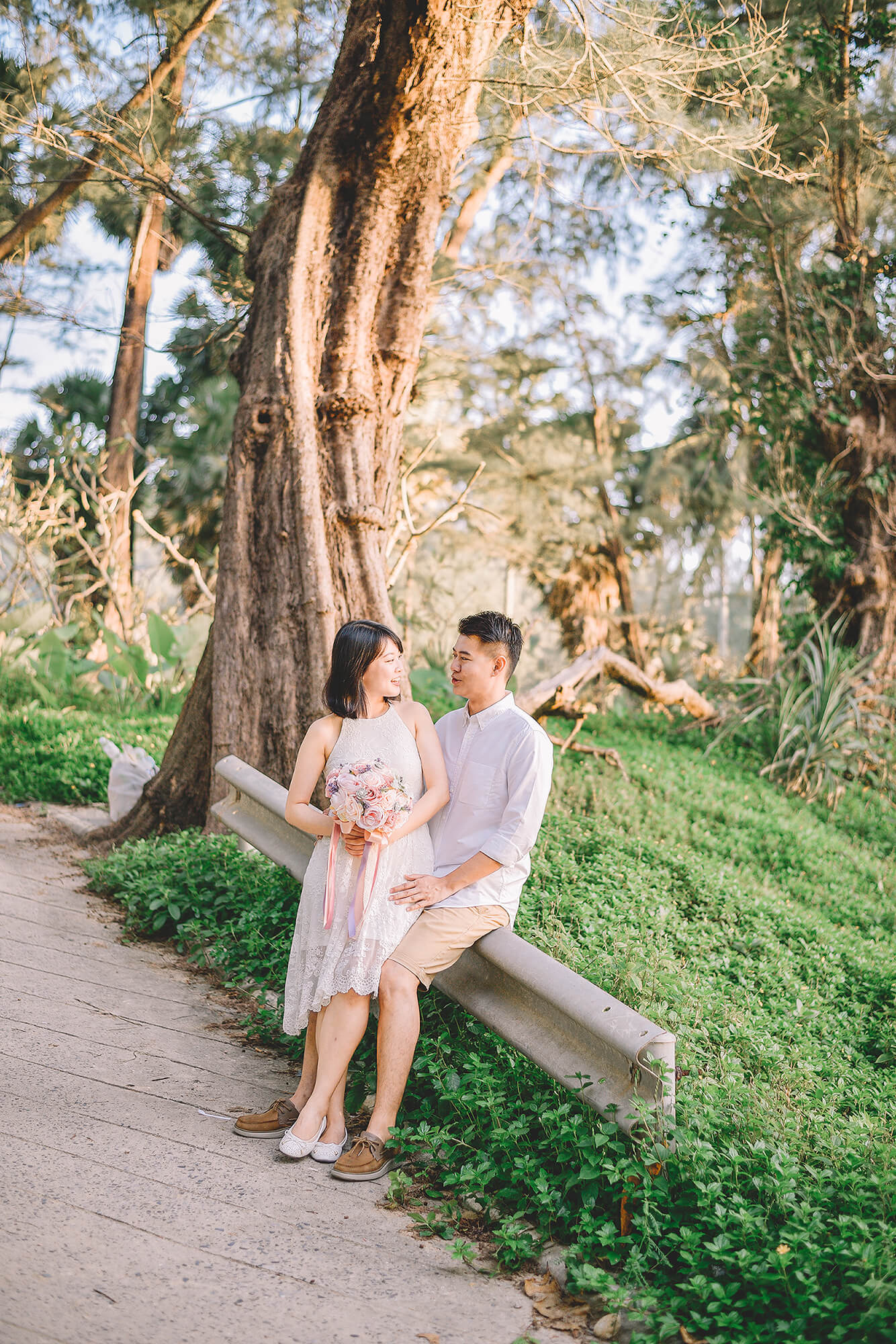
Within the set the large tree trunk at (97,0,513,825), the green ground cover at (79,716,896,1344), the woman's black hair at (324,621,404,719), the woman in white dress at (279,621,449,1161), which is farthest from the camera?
the large tree trunk at (97,0,513,825)

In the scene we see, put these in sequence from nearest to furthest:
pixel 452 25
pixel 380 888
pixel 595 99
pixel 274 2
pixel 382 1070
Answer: pixel 382 1070
pixel 380 888
pixel 452 25
pixel 595 99
pixel 274 2

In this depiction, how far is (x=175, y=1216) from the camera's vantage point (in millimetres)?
2793

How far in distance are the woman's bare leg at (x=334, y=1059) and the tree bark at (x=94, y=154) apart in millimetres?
5884

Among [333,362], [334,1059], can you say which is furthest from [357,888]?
[333,362]

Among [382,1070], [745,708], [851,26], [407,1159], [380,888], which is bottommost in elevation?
[407,1159]

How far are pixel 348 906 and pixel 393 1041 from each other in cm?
48

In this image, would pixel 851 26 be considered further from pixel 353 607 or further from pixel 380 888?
pixel 380 888

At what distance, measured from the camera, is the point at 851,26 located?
949 cm

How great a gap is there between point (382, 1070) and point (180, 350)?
20.7ft

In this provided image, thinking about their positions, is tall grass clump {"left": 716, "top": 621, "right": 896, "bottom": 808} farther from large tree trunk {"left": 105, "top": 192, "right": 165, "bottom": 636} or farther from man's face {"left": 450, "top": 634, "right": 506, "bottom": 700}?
large tree trunk {"left": 105, "top": 192, "right": 165, "bottom": 636}

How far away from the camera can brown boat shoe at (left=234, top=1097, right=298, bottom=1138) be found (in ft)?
11.0

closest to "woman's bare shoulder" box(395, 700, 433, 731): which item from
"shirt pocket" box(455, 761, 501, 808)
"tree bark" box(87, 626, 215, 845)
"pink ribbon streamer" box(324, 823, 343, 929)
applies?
"shirt pocket" box(455, 761, 501, 808)

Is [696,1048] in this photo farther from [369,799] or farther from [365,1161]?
[369,799]

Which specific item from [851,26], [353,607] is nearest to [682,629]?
[851,26]
